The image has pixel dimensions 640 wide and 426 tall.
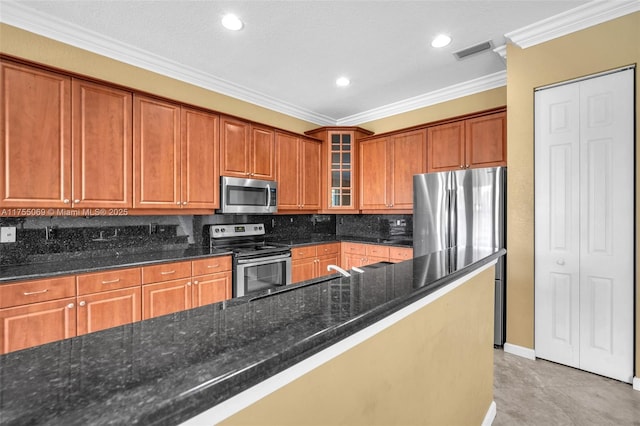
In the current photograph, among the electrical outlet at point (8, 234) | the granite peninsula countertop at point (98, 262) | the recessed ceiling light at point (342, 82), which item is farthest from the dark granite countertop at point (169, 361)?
the recessed ceiling light at point (342, 82)

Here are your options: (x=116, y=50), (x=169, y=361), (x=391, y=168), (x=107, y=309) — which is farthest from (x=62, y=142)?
(x=391, y=168)

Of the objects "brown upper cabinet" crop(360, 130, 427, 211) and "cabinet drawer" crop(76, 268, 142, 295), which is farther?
"brown upper cabinet" crop(360, 130, 427, 211)

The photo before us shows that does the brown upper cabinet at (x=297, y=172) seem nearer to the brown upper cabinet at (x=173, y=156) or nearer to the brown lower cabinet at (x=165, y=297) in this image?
the brown upper cabinet at (x=173, y=156)

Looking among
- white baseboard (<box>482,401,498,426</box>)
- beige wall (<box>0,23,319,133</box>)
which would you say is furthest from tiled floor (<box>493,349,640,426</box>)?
beige wall (<box>0,23,319,133</box>)

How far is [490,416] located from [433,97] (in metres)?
3.52

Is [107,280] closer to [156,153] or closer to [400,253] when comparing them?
[156,153]

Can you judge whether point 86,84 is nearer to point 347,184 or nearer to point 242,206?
point 242,206

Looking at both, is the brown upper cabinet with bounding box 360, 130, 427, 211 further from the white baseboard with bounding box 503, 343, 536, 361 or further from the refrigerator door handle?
the white baseboard with bounding box 503, 343, 536, 361

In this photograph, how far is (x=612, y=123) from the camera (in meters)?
2.31

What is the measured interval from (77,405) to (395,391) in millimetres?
885

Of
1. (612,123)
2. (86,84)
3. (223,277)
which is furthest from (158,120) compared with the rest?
(612,123)

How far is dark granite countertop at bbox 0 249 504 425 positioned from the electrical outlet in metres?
2.55

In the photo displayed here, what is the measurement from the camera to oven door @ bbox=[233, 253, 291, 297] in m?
3.17

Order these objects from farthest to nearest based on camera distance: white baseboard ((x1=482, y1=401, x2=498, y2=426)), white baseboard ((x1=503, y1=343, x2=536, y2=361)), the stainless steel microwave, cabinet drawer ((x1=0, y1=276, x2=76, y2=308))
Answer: the stainless steel microwave, white baseboard ((x1=503, y1=343, x2=536, y2=361)), cabinet drawer ((x1=0, y1=276, x2=76, y2=308)), white baseboard ((x1=482, y1=401, x2=498, y2=426))
